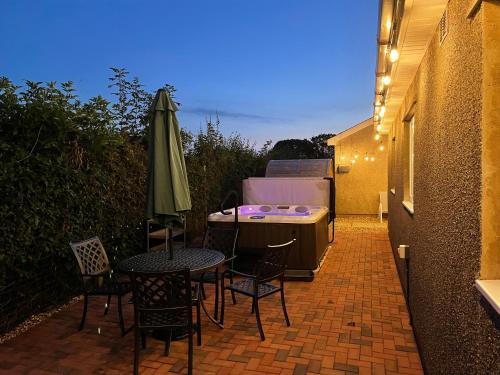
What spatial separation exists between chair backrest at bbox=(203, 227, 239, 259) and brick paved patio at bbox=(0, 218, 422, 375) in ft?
2.33

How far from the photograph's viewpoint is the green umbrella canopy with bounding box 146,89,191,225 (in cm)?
386

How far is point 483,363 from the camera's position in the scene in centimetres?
167

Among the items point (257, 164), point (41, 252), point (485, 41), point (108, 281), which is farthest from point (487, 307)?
point (257, 164)

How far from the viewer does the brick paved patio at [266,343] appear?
343 centimetres

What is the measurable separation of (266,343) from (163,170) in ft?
6.57

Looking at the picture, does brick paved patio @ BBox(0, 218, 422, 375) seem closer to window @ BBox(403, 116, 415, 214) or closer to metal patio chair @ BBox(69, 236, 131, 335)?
metal patio chair @ BBox(69, 236, 131, 335)

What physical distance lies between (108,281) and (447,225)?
140 inches

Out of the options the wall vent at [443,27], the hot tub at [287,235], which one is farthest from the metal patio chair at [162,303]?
the hot tub at [287,235]

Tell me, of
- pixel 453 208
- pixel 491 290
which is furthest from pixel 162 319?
pixel 491 290

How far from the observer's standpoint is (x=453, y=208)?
228 cm

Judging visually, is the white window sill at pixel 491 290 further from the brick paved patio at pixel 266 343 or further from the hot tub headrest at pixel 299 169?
the hot tub headrest at pixel 299 169

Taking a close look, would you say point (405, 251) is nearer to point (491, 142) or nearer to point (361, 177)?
point (491, 142)

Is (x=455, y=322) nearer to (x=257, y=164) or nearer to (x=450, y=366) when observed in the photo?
(x=450, y=366)

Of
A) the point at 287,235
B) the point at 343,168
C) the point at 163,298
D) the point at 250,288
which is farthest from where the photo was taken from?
the point at 343,168
